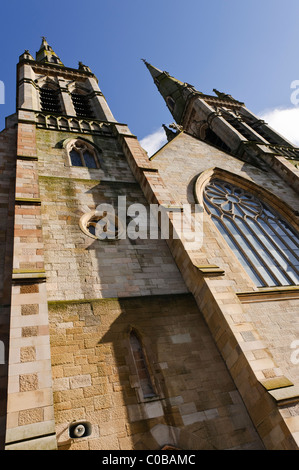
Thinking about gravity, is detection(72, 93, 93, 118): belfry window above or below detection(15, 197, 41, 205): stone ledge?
above

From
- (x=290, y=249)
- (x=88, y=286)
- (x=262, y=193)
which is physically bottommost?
(x=88, y=286)

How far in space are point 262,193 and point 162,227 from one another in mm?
5952

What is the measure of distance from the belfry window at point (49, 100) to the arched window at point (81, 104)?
1.05 meters

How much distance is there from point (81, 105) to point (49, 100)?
1.82 metres

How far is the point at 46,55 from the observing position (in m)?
25.9

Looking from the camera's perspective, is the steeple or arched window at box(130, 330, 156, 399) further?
the steeple

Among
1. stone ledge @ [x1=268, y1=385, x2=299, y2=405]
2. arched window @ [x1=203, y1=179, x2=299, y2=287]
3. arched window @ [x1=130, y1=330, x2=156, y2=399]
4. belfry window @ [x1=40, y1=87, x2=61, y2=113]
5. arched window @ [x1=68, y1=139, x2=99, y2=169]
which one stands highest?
belfry window @ [x1=40, y1=87, x2=61, y2=113]

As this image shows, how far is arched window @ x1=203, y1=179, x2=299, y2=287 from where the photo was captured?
9219 millimetres

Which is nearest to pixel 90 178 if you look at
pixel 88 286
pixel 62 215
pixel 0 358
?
pixel 62 215

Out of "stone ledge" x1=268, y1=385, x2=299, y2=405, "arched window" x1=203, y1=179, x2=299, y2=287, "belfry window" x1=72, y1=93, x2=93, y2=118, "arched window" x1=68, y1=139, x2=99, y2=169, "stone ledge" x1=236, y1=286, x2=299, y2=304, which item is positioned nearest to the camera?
"stone ledge" x1=268, y1=385, x2=299, y2=405

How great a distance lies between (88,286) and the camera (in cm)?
708

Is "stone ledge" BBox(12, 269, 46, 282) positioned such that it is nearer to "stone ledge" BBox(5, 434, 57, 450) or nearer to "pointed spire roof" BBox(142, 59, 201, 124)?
"stone ledge" BBox(5, 434, 57, 450)

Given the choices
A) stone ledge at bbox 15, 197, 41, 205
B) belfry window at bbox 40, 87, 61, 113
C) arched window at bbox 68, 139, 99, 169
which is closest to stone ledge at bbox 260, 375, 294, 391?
stone ledge at bbox 15, 197, 41, 205
